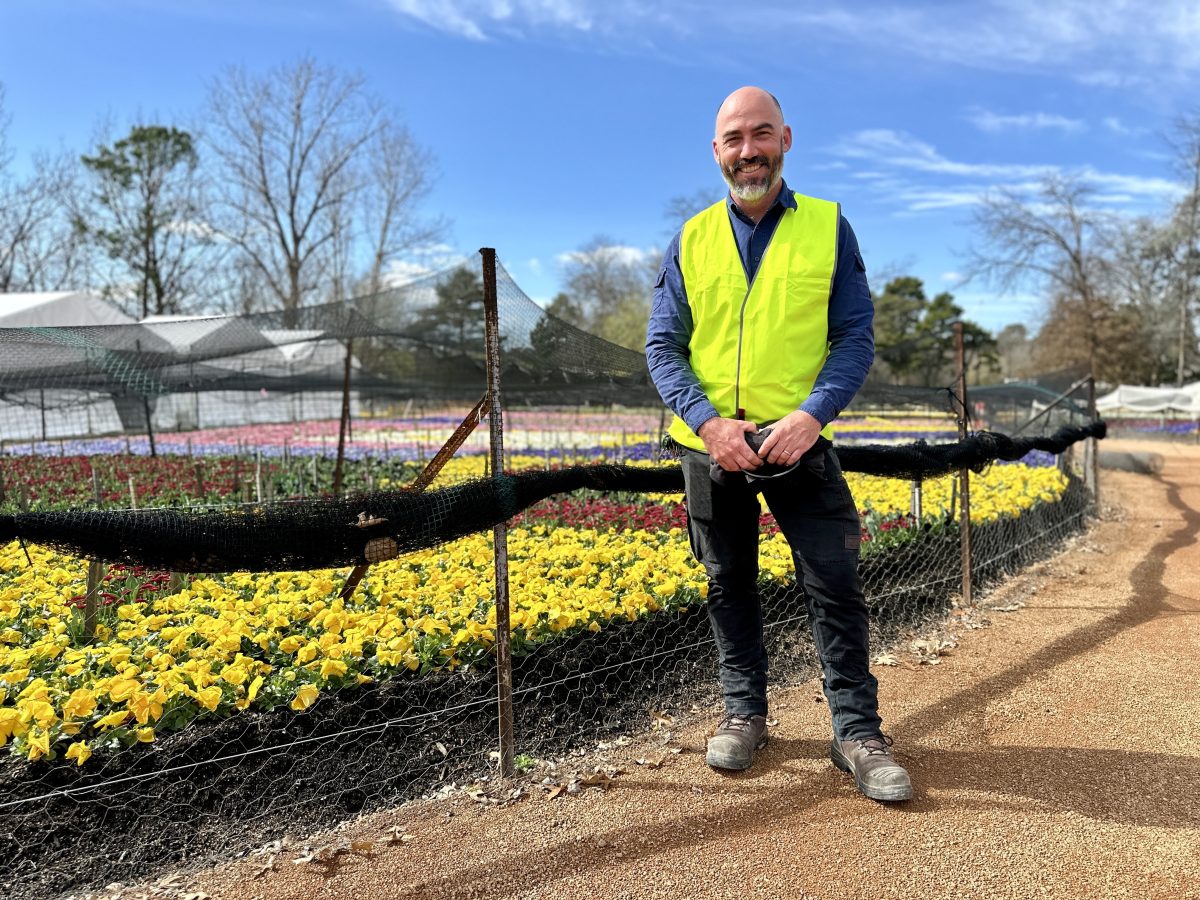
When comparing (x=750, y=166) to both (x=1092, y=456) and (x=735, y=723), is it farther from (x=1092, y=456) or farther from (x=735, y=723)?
(x=1092, y=456)

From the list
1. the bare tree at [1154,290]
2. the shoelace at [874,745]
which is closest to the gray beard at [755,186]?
the shoelace at [874,745]

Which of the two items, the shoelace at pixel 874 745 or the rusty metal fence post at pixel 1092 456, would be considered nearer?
the shoelace at pixel 874 745

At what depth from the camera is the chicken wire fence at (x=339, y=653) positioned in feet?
8.00

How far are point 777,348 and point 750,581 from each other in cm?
81

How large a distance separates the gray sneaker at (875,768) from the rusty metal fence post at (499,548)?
109cm

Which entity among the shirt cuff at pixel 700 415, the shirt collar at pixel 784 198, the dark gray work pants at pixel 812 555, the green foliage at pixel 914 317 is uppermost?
the green foliage at pixel 914 317

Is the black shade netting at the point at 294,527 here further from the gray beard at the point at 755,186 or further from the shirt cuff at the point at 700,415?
the gray beard at the point at 755,186

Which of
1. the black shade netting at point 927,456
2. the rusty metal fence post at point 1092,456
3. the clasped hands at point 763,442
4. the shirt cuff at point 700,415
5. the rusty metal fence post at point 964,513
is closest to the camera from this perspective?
the clasped hands at point 763,442

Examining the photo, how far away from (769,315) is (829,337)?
241 millimetres

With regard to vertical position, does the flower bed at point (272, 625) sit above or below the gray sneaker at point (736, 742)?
above

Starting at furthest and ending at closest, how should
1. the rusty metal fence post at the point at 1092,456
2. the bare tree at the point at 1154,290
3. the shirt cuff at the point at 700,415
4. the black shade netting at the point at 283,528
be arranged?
the bare tree at the point at 1154,290, the rusty metal fence post at the point at 1092,456, the shirt cuff at the point at 700,415, the black shade netting at the point at 283,528

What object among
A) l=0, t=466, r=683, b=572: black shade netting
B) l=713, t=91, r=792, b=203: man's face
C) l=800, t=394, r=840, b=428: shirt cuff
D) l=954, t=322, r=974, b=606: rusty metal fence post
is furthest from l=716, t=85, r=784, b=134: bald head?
l=954, t=322, r=974, b=606: rusty metal fence post

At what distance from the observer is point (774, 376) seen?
8.46 feet

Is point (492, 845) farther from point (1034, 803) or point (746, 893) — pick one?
point (1034, 803)
